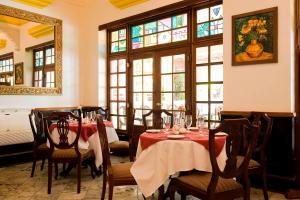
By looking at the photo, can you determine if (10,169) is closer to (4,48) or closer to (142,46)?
(4,48)

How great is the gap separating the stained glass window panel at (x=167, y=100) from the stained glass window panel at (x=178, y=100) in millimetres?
83

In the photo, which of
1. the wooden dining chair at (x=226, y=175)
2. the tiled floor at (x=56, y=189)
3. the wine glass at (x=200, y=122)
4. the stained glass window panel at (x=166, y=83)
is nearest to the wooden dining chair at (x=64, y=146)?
the tiled floor at (x=56, y=189)

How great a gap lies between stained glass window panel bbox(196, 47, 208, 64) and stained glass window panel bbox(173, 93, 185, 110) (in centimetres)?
63

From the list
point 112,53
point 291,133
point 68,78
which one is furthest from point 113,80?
point 291,133

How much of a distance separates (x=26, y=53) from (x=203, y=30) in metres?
3.34

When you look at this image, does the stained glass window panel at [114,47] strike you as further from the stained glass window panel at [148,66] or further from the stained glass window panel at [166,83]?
the stained glass window panel at [166,83]

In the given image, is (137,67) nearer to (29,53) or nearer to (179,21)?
(179,21)

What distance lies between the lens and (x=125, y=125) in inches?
219

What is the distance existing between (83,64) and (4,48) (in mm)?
1705

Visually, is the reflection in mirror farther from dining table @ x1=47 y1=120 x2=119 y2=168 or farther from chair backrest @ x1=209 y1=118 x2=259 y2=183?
chair backrest @ x1=209 y1=118 x2=259 y2=183

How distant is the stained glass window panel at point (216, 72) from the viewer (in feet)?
13.5

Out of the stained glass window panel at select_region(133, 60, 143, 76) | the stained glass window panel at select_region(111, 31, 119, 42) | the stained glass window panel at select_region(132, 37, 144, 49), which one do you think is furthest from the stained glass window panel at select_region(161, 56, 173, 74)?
the stained glass window panel at select_region(111, 31, 119, 42)

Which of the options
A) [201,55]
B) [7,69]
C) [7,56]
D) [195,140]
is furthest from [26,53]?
[195,140]

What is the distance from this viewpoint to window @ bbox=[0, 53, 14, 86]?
4.86 m
